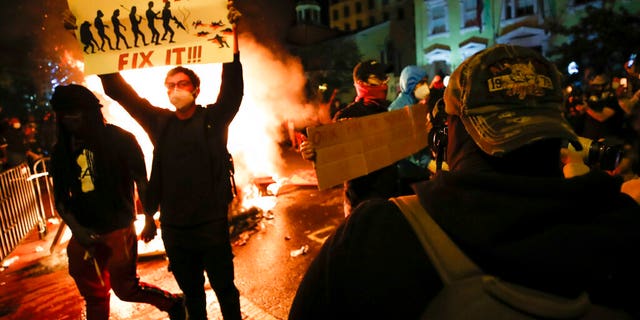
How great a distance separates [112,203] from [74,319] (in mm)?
1934

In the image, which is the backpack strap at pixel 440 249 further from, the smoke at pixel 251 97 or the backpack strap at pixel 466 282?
the smoke at pixel 251 97

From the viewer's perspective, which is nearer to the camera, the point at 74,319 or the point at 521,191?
the point at 521,191

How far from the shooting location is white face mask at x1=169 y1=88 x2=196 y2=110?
113 inches

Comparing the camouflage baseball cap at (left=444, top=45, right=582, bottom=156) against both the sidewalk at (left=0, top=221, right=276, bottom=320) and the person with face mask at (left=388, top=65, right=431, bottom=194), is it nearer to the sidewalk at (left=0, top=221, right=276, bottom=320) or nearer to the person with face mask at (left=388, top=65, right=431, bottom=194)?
the person with face mask at (left=388, top=65, right=431, bottom=194)

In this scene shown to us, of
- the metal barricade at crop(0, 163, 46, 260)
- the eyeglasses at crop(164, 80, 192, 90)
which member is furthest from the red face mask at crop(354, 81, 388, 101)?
the metal barricade at crop(0, 163, 46, 260)

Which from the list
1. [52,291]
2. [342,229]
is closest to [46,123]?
[52,291]

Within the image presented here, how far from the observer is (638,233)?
2.94ft

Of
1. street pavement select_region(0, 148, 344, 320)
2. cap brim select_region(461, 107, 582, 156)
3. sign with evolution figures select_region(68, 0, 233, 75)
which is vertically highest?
sign with evolution figures select_region(68, 0, 233, 75)

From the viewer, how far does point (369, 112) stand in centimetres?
381

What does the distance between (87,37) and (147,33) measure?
50cm

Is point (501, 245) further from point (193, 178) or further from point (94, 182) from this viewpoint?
point (94, 182)

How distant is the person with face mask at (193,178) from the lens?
2838 millimetres

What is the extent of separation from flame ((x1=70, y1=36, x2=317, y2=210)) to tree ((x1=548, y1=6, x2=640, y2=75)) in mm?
13297

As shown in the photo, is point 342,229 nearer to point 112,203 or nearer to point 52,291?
point 112,203
